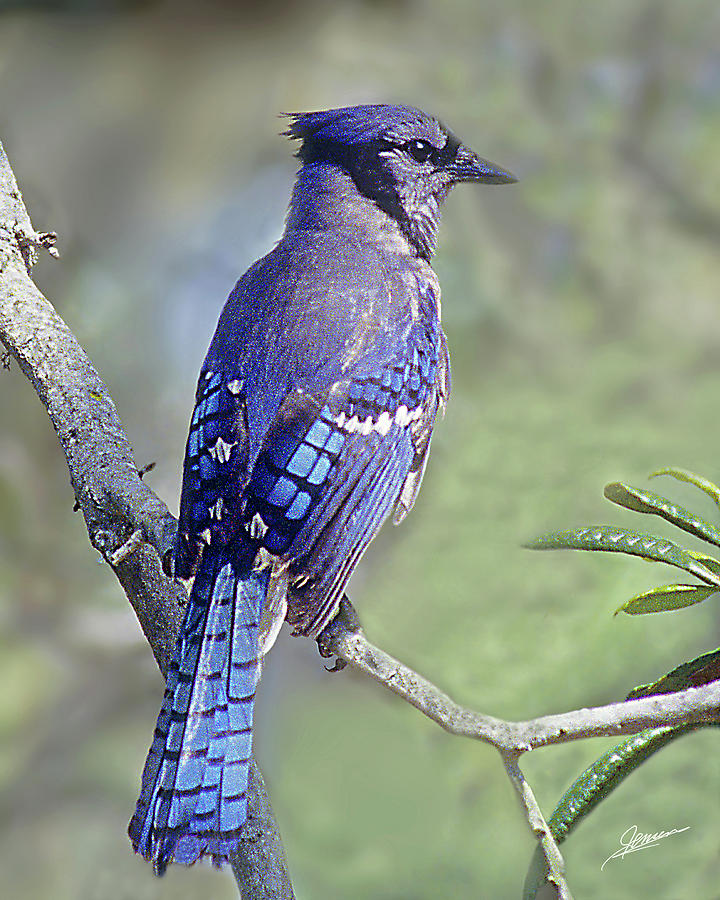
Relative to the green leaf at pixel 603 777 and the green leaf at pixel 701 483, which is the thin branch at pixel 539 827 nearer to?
the green leaf at pixel 603 777

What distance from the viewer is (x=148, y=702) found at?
124 inches

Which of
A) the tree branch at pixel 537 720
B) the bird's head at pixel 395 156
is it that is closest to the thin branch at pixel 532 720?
the tree branch at pixel 537 720

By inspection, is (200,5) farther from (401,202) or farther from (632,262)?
(401,202)

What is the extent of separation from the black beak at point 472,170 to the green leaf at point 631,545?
61 centimetres

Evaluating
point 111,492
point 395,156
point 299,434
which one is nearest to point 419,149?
point 395,156

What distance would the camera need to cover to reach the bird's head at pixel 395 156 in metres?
1.29

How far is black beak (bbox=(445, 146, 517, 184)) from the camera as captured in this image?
1357 millimetres

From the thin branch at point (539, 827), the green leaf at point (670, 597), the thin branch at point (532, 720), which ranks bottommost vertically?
the thin branch at point (539, 827)

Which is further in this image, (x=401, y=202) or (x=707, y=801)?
(x=707, y=801)

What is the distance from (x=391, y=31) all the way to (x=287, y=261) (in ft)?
8.68

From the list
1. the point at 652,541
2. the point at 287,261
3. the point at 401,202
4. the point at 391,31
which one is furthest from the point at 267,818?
the point at 391,31

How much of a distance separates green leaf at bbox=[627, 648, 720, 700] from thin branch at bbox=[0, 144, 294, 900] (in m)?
0.40

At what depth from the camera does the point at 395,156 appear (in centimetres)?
130

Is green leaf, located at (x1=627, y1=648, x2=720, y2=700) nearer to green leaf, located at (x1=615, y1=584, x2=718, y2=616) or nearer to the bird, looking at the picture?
green leaf, located at (x1=615, y1=584, x2=718, y2=616)
